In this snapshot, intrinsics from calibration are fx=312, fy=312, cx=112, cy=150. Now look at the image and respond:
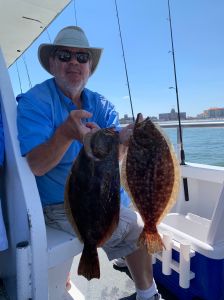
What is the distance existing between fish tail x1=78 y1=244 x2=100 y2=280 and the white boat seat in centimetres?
28

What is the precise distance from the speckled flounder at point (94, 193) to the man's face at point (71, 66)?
3.47 feet

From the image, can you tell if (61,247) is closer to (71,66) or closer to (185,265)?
(185,265)

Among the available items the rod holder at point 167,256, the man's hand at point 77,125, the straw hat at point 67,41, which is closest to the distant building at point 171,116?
the straw hat at point 67,41

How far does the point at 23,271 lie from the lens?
1672 millimetres

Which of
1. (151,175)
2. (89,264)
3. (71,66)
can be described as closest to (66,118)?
(71,66)

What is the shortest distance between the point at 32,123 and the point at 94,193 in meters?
0.71

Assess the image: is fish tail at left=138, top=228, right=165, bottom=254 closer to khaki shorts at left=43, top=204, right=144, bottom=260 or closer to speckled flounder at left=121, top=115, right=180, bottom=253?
speckled flounder at left=121, top=115, right=180, bottom=253

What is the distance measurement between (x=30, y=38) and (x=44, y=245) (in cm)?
389

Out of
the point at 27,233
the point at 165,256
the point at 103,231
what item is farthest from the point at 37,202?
the point at 165,256

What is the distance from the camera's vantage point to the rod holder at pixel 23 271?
5.44 ft

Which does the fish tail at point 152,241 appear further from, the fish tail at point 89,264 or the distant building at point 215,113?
the distant building at point 215,113

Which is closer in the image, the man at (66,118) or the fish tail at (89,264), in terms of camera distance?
the fish tail at (89,264)

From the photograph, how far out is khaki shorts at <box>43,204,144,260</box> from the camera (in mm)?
2221

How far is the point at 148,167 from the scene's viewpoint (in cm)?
150
